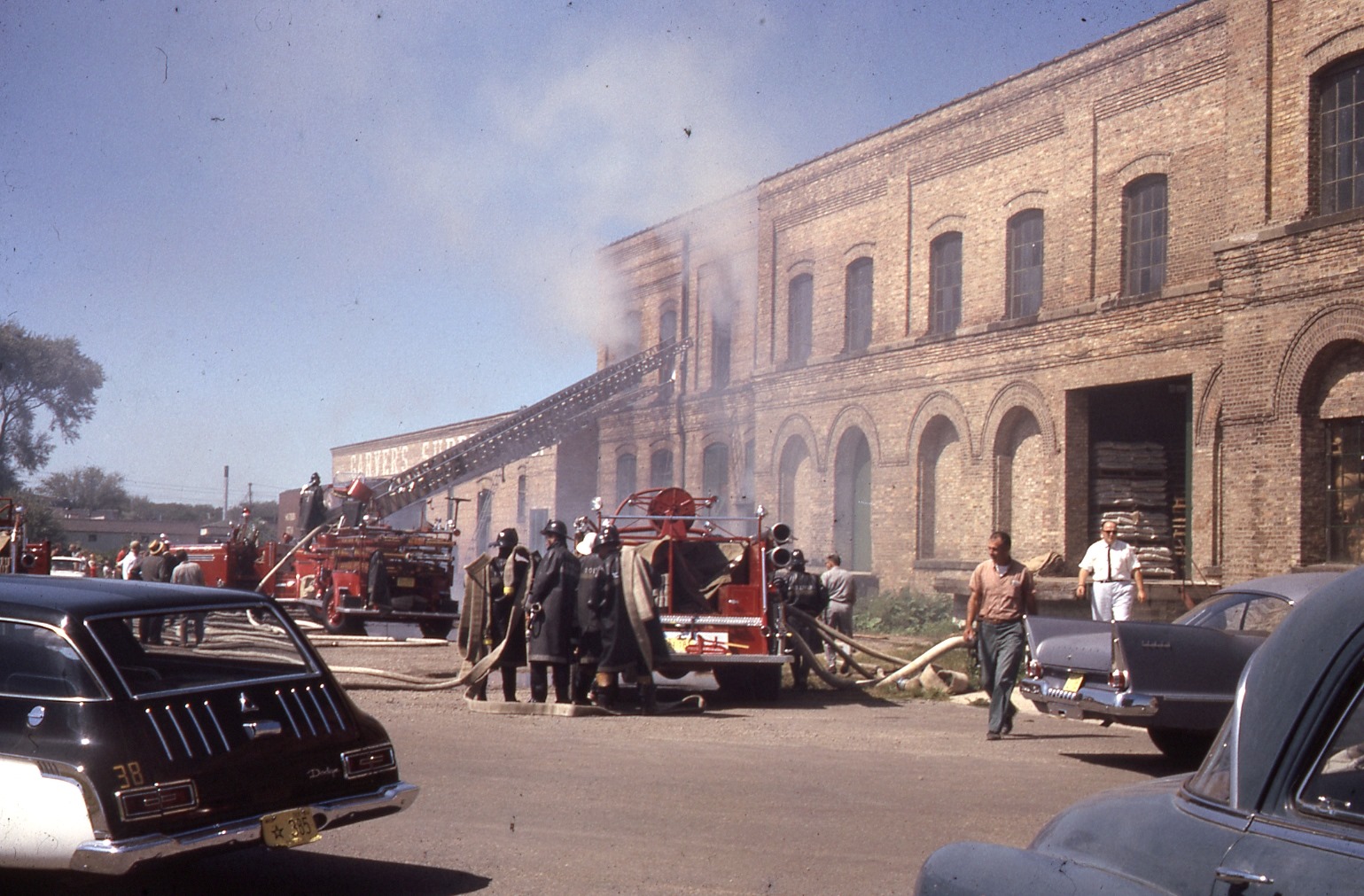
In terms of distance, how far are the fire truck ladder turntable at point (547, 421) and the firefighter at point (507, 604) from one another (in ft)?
63.1

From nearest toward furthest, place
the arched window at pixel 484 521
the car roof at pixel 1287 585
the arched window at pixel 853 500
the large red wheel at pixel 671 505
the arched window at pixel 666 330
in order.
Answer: the car roof at pixel 1287 585 → the large red wheel at pixel 671 505 → the arched window at pixel 853 500 → the arched window at pixel 666 330 → the arched window at pixel 484 521

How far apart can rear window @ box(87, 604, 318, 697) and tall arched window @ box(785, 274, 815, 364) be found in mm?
25706

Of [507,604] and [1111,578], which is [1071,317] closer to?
[1111,578]

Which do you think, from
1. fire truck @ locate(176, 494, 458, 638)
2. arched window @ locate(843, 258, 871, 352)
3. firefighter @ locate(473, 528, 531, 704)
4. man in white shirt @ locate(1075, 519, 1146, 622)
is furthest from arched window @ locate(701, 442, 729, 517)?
firefighter @ locate(473, 528, 531, 704)

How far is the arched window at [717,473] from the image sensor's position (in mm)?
33938

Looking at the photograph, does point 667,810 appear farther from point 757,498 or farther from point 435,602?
point 757,498

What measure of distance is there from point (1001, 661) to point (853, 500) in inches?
705

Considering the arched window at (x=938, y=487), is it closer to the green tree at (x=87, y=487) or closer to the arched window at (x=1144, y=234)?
the arched window at (x=1144, y=234)

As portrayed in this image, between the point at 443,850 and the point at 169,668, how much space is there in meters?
1.70

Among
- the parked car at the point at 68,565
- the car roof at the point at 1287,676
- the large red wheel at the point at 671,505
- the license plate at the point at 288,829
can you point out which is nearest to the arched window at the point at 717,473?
the parked car at the point at 68,565

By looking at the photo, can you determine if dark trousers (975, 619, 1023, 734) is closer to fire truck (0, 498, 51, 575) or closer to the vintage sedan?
the vintage sedan

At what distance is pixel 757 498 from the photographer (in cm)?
3259

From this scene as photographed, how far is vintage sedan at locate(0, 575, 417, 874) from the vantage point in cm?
505

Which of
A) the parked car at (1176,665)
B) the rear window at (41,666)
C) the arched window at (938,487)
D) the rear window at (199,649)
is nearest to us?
the rear window at (41,666)
